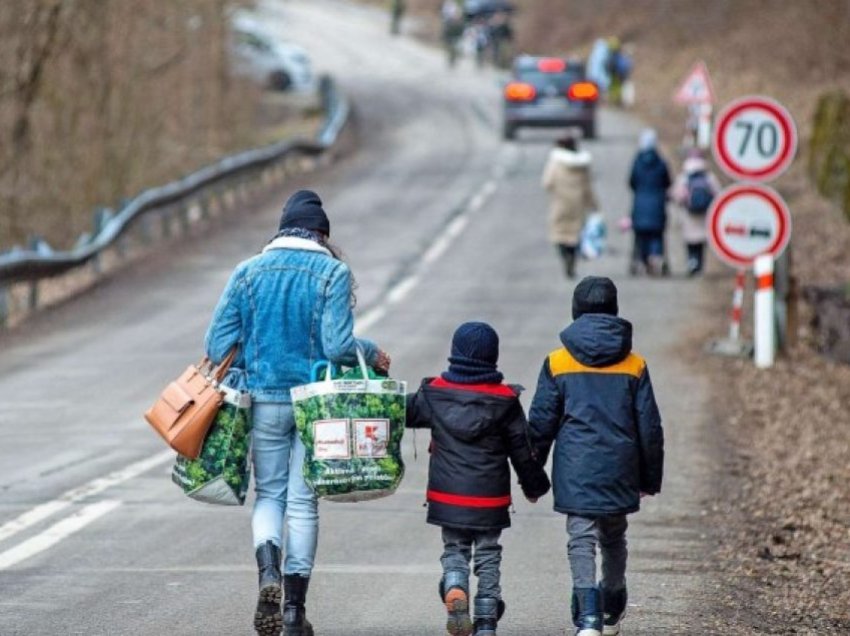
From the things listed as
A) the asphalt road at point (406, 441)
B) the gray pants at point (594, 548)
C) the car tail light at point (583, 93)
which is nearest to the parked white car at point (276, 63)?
the car tail light at point (583, 93)

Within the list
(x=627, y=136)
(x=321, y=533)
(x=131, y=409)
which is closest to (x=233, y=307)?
(x=321, y=533)

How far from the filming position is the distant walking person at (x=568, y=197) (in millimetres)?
23062

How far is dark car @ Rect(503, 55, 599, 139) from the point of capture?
140 feet

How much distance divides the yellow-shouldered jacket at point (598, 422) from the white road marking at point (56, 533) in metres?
2.77

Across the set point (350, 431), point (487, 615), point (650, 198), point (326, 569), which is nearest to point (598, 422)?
point (487, 615)

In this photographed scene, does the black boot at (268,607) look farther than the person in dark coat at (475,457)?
No

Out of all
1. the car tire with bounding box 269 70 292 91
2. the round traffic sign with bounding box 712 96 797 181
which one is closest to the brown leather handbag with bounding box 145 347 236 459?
the round traffic sign with bounding box 712 96 797 181

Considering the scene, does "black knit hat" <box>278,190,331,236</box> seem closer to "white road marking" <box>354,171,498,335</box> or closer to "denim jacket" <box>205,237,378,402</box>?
"denim jacket" <box>205,237,378,402</box>

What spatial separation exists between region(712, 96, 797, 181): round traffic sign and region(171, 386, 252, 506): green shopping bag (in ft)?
29.9

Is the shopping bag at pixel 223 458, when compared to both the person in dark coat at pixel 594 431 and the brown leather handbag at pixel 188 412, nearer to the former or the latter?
the brown leather handbag at pixel 188 412

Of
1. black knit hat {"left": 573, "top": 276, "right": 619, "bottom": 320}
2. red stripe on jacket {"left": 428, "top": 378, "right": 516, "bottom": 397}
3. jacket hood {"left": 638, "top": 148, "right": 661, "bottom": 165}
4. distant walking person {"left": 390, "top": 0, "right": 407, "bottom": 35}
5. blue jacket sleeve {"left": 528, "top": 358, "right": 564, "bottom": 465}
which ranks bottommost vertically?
blue jacket sleeve {"left": 528, "top": 358, "right": 564, "bottom": 465}

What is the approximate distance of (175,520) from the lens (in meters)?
10.2

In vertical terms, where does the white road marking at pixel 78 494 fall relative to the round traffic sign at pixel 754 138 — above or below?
below

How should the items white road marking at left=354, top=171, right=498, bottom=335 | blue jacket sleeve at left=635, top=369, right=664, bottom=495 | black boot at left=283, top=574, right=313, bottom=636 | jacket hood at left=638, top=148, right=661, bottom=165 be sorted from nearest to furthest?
black boot at left=283, top=574, right=313, bottom=636, blue jacket sleeve at left=635, top=369, right=664, bottom=495, white road marking at left=354, top=171, right=498, bottom=335, jacket hood at left=638, top=148, right=661, bottom=165
